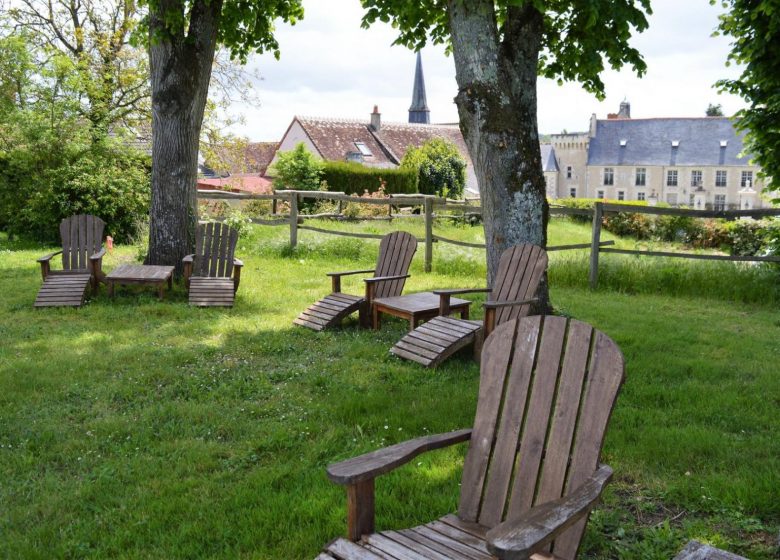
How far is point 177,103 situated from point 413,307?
15.8 ft

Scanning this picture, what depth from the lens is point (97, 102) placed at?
638 inches

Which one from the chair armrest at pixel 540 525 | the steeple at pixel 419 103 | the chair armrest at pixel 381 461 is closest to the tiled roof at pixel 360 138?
the steeple at pixel 419 103

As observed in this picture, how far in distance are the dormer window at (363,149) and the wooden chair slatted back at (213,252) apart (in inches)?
1162

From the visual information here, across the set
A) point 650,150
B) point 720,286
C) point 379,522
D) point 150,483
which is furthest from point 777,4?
point 650,150

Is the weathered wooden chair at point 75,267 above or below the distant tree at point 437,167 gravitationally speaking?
below

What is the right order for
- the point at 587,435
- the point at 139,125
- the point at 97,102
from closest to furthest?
1. the point at 587,435
2. the point at 97,102
3. the point at 139,125

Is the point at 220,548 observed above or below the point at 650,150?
below

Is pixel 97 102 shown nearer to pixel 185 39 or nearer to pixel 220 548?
pixel 185 39

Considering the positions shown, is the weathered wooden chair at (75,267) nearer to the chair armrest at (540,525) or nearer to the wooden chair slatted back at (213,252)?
the wooden chair slatted back at (213,252)

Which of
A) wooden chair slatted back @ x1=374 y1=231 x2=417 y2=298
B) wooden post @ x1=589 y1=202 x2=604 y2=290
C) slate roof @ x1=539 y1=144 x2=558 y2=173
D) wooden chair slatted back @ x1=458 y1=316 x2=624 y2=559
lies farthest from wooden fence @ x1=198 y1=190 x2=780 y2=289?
slate roof @ x1=539 y1=144 x2=558 y2=173

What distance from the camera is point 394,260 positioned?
7461 mm

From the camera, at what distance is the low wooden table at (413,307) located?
21.6 ft

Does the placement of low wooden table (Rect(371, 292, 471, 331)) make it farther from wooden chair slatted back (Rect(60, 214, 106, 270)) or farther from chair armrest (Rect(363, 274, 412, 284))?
wooden chair slatted back (Rect(60, 214, 106, 270))

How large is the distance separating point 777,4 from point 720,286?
357cm
